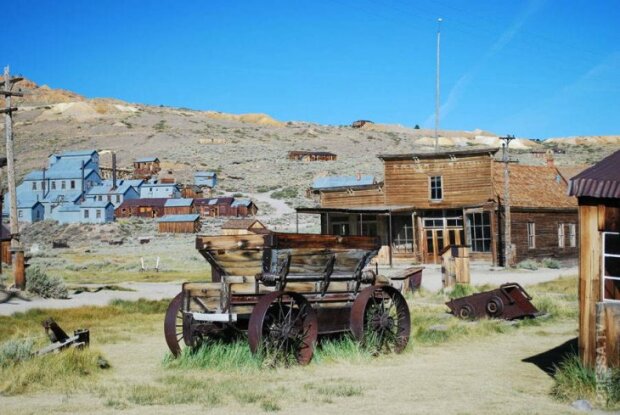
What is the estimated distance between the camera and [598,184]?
7.71m

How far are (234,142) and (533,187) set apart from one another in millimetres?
86616

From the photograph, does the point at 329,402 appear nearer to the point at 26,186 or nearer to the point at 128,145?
the point at 26,186

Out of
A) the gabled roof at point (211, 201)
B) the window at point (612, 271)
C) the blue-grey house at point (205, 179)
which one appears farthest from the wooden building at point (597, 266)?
the blue-grey house at point (205, 179)

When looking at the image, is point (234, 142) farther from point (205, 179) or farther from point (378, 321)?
point (378, 321)

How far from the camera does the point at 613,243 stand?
10320 millimetres

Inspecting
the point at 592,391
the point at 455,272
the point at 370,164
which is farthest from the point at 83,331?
the point at 370,164

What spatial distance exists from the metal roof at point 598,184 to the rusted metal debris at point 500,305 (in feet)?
23.0

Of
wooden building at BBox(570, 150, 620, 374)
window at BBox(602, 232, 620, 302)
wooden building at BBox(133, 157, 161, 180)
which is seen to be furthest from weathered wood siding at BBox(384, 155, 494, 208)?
wooden building at BBox(133, 157, 161, 180)


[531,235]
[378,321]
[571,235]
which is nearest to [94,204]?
[531,235]

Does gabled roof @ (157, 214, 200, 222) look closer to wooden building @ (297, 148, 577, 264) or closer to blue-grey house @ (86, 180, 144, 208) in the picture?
blue-grey house @ (86, 180, 144, 208)

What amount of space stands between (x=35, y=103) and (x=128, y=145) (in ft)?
185

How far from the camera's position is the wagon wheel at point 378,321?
10883 millimetres

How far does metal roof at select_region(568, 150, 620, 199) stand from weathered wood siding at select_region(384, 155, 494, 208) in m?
26.7

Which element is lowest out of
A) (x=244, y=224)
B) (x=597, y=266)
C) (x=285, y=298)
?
(x=285, y=298)
